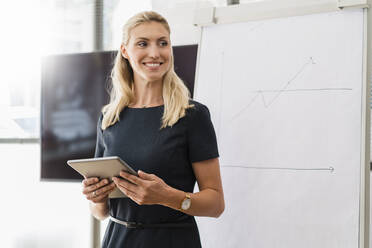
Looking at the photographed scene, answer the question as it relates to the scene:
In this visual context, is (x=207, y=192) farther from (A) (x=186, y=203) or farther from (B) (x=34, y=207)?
(B) (x=34, y=207)

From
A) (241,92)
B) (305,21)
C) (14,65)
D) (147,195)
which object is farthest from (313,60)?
(14,65)

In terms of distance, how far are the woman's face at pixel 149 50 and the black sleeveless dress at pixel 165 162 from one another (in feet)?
0.55

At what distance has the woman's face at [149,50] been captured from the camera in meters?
1.42

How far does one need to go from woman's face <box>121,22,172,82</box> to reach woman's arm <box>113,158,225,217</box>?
35 centimetres

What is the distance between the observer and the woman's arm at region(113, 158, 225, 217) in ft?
3.93

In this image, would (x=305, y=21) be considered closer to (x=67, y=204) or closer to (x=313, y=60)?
(x=313, y=60)

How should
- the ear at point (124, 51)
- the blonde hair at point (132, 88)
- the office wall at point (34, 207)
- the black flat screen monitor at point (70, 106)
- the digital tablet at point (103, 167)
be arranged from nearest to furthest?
the digital tablet at point (103, 167), the blonde hair at point (132, 88), the ear at point (124, 51), the black flat screen monitor at point (70, 106), the office wall at point (34, 207)

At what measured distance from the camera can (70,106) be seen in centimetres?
257

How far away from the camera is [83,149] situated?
99.5 inches

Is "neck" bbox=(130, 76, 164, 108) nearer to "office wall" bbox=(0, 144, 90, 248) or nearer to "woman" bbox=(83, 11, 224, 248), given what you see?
"woman" bbox=(83, 11, 224, 248)

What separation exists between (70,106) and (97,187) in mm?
1375

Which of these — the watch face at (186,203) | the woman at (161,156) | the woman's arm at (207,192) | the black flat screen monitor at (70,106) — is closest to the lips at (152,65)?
the woman at (161,156)

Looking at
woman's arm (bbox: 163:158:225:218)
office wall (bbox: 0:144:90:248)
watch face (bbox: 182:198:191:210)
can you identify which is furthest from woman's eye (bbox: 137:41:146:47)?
office wall (bbox: 0:144:90:248)

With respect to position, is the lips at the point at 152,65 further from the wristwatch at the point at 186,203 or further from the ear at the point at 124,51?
the wristwatch at the point at 186,203
